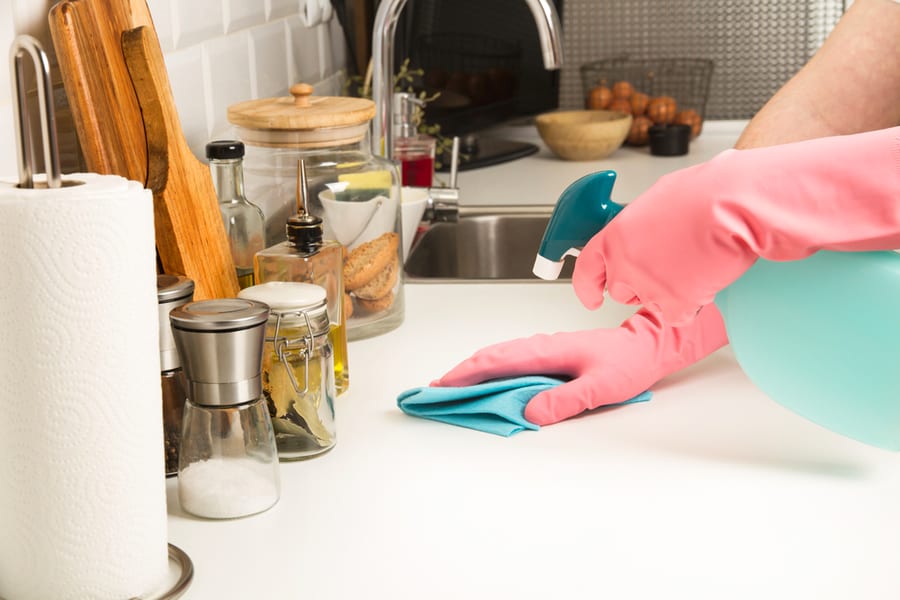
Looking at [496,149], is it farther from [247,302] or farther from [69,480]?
[69,480]

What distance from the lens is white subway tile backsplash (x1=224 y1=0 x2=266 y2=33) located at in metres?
1.28

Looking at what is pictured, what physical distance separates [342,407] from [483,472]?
18 cm

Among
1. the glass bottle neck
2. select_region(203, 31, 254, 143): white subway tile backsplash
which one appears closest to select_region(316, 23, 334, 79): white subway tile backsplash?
select_region(203, 31, 254, 143): white subway tile backsplash

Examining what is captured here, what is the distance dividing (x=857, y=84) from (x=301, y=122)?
2.34 ft

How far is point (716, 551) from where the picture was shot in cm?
66

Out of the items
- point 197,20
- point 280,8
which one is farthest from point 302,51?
point 197,20

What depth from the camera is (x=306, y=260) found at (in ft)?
2.85

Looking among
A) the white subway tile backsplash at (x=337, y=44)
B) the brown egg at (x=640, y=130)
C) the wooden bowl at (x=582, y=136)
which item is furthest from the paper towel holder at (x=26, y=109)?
the brown egg at (x=640, y=130)

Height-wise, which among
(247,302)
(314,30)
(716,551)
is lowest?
(716,551)

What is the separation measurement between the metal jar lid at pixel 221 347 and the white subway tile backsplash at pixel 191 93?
0.48m

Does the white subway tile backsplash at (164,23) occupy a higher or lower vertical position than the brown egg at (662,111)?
higher

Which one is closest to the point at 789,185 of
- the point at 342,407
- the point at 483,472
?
the point at 483,472

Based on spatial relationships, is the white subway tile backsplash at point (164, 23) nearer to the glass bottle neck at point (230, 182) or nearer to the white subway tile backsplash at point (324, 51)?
the glass bottle neck at point (230, 182)

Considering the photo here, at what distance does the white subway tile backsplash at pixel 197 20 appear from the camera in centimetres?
111
